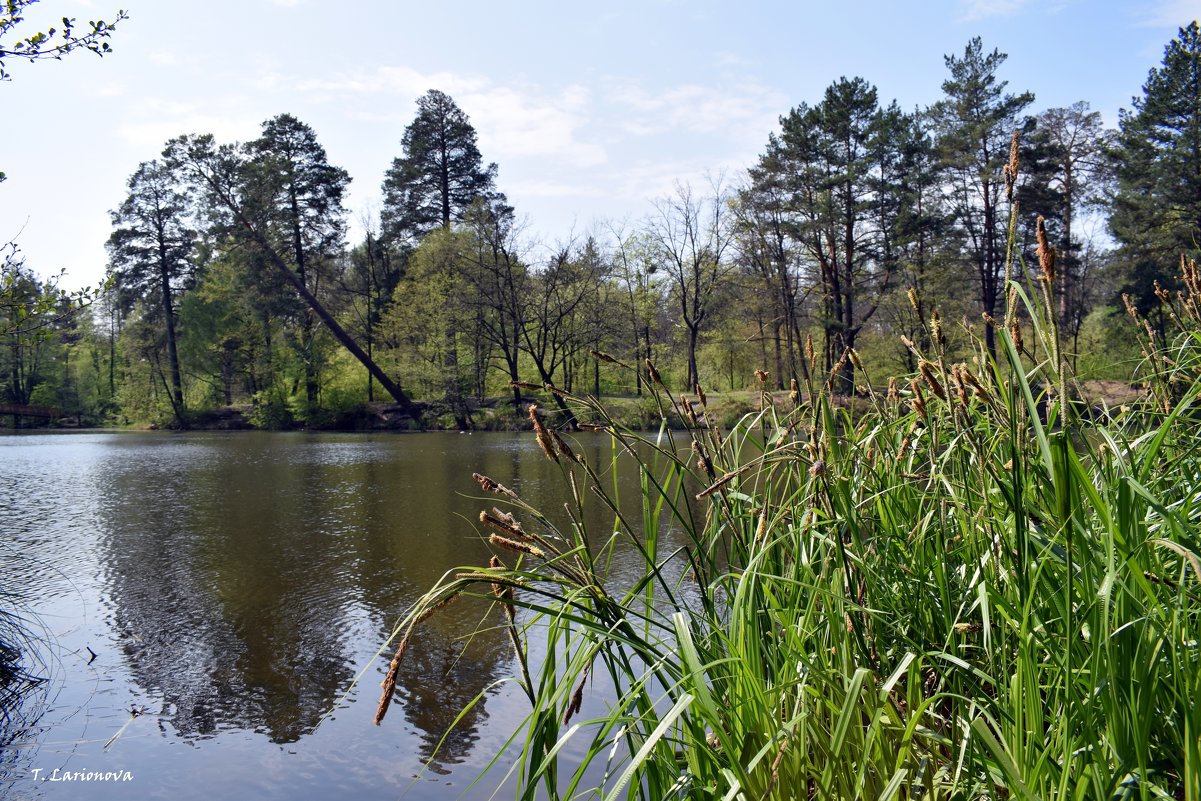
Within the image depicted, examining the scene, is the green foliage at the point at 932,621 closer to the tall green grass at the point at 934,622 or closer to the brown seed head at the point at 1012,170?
the tall green grass at the point at 934,622

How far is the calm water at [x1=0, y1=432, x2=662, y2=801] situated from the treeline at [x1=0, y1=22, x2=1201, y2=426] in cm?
1604

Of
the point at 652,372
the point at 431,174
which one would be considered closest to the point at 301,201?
the point at 431,174

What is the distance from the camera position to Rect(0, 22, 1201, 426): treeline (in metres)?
30.1

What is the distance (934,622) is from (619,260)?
41.0m

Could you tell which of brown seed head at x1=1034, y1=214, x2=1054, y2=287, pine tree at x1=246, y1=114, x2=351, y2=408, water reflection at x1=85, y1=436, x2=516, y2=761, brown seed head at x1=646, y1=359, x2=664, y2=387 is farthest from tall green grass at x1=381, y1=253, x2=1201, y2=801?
pine tree at x1=246, y1=114, x2=351, y2=408

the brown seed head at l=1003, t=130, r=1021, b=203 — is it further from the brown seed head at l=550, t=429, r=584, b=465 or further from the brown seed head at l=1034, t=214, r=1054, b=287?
the brown seed head at l=550, t=429, r=584, b=465

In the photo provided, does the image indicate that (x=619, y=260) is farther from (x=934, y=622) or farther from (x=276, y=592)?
(x=934, y=622)

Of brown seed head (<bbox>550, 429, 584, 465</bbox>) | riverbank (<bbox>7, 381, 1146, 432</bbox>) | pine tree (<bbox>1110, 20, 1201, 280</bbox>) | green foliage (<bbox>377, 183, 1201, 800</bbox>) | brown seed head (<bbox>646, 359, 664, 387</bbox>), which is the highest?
pine tree (<bbox>1110, 20, 1201, 280</bbox>)

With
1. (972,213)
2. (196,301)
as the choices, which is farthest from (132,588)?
(196,301)

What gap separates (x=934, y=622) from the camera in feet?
7.25

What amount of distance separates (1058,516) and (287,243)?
4119 cm

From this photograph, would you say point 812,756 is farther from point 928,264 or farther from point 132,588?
point 928,264

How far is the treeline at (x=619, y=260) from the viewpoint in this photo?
98.6 ft

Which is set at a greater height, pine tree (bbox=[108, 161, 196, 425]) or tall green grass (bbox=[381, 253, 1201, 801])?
pine tree (bbox=[108, 161, 196, 425])
